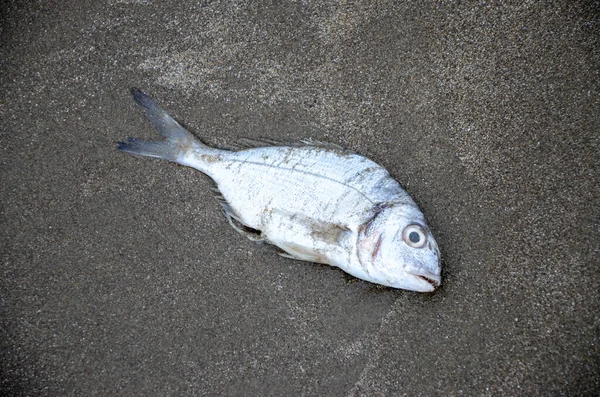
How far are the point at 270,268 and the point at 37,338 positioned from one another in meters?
1.60

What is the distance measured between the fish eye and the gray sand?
1.20 ft

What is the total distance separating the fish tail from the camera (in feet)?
8.48

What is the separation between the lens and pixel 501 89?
8.36 ft

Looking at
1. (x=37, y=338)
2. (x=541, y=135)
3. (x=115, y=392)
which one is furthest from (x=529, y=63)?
(x=37, y=338)

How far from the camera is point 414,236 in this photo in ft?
7.13

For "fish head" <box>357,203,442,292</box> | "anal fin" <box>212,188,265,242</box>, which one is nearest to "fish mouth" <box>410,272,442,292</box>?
"fish head" <box>357,203,442,292</box>

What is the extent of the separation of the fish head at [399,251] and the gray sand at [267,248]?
30 cm

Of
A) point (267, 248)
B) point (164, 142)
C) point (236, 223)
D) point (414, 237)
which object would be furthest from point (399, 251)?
point (164, 142)

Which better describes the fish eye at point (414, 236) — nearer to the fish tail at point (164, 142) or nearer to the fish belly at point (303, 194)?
the fish belly at point (303, 194)

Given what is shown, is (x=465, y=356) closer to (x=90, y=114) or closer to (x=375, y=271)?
(x=375, y=271)

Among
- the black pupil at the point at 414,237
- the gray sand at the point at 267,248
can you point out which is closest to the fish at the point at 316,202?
the black pupil at the point at 414,237

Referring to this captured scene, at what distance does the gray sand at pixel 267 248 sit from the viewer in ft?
7.84

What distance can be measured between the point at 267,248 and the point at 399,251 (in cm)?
86

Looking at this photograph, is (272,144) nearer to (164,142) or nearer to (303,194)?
(303,194)
